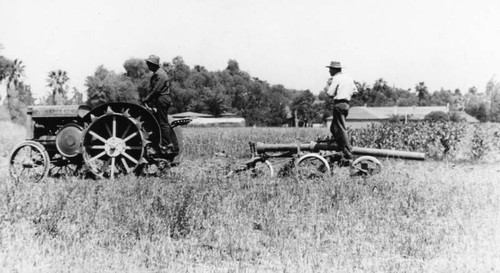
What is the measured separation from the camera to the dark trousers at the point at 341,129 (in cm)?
863

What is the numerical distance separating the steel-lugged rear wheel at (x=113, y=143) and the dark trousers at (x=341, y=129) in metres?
3.50

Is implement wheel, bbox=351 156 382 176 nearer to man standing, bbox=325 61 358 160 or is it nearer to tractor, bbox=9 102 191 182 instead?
man standing, bbox=325 61 358 160

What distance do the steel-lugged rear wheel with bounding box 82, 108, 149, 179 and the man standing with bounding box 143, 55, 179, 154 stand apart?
35cm

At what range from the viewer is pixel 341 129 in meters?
8.61

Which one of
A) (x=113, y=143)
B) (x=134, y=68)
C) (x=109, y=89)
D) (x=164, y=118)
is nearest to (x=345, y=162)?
(x=164, y=118)

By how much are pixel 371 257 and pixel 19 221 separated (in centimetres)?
365

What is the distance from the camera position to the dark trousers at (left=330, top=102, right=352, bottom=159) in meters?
8.63

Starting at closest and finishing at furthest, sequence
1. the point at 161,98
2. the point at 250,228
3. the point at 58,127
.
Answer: the point at 250,228 < the point at 161,98 < the point at 58,127

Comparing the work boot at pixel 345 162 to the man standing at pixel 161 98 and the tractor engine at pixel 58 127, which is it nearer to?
the man standing at pixel 161 98

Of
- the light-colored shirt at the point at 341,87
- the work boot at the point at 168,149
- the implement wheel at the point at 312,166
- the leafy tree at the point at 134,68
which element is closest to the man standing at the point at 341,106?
the light-colored shirt at the point at 341,87

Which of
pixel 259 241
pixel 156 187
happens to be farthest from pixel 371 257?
pixel 156 187

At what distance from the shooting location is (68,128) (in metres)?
8.66

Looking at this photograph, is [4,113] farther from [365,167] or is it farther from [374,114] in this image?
[365,167]

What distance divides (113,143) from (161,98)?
3.93 feet
